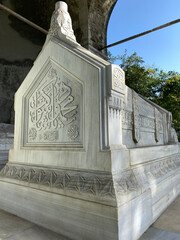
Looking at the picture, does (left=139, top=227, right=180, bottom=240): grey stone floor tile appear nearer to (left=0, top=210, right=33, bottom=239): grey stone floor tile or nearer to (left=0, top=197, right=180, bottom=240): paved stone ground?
(left=0, top=197, right=180, bottom=240): paved stone ground

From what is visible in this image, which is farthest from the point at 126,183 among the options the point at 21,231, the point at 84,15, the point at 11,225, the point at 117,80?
the point at 84,15

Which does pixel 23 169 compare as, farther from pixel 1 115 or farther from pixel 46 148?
pixel 1 115

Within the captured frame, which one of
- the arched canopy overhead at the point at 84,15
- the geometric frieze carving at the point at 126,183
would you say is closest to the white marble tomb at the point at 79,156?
the geometric frieze carving at the point at 126,183

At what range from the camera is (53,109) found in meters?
1.94

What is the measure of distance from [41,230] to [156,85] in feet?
32.3

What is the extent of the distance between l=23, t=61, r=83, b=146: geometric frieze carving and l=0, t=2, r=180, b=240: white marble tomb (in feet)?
0.03

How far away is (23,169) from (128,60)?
981 centimetres

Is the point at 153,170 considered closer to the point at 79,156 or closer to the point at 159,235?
the point at 159,235

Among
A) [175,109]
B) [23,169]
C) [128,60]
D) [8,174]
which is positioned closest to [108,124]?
[23,169]

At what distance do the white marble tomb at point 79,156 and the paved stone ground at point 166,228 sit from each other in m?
0.06

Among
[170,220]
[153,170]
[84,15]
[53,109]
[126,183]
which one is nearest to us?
[126,183]

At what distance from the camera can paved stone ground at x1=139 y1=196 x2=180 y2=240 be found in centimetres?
144

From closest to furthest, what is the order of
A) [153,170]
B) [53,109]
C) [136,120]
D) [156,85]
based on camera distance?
[53,109] → [153,170] → [136,120] → [156,85]

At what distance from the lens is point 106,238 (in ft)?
4.05
